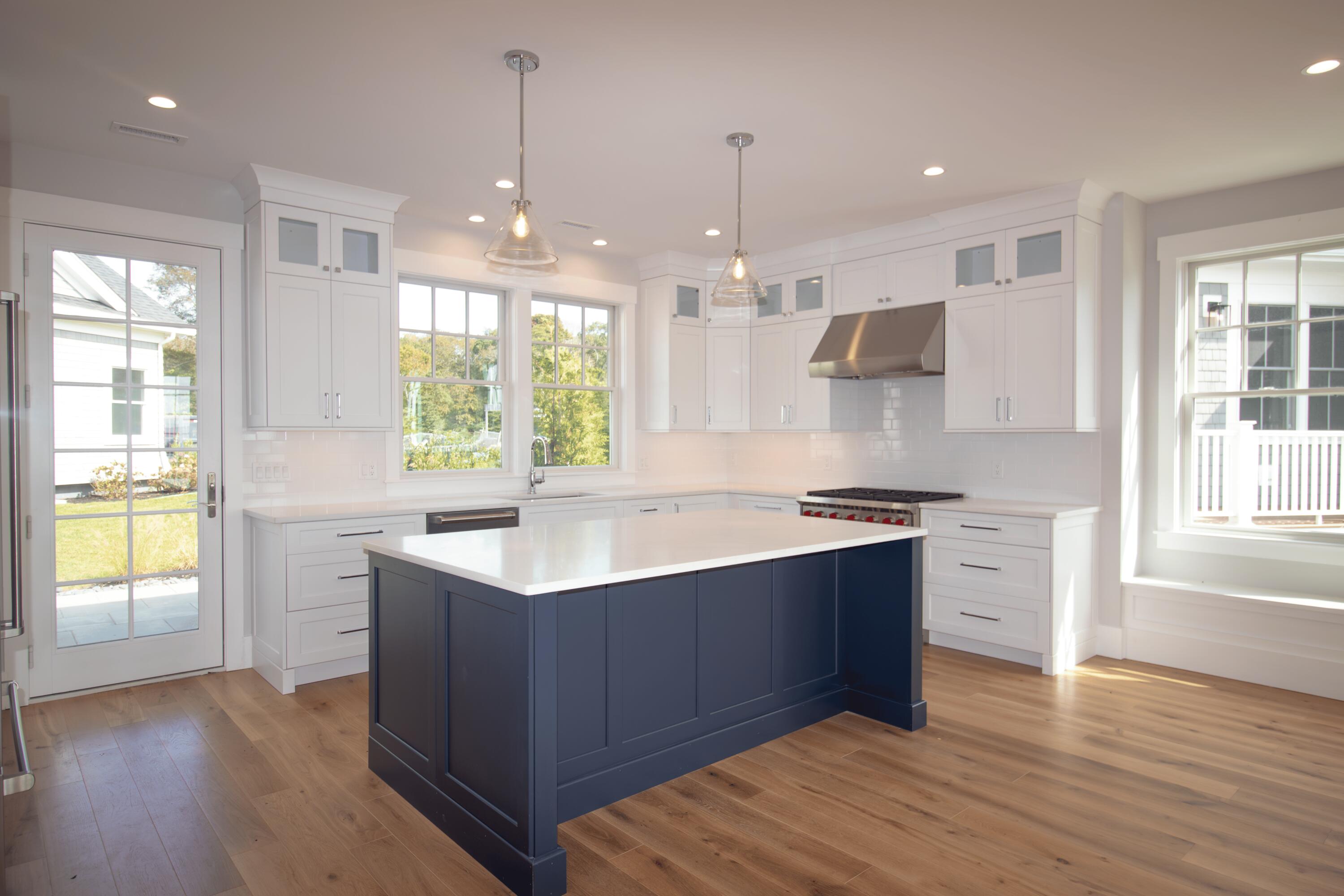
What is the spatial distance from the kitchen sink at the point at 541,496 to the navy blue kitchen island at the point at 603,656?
152cm

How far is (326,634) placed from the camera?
160 inches

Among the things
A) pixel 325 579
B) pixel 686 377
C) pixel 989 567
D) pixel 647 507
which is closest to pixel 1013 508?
pixel 989 567

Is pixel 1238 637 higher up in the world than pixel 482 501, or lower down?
lower down

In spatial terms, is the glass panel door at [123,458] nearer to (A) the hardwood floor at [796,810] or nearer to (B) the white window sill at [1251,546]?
(A) the hardwood floor at [796,810]

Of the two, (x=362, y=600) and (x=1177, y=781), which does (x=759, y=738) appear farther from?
(x=362, y=600)

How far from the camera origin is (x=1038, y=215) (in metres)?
4.41

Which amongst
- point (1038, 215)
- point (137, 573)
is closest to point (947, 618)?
point (1038, 215)

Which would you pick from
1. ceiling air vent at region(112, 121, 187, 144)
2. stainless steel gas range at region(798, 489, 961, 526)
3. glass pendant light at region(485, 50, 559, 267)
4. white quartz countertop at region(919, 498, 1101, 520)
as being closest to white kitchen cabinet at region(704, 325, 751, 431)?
stainless steel gas range at region(798, 489, 961, 526)

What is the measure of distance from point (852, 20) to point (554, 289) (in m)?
3.40

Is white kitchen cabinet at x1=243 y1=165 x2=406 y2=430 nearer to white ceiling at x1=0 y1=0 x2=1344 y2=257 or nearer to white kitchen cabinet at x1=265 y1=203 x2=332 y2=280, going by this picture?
white kitchen cabinet at x1=265 y1=203 x2=332 y2=280

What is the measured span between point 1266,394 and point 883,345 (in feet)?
6.89

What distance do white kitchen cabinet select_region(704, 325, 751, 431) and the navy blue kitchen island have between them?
256 centimetres

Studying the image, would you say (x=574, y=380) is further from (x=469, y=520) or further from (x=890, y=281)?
(x=890, y=281)

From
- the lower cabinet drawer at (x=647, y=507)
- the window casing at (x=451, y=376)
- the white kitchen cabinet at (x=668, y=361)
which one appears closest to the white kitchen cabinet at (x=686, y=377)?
the white kitchen cabinet at (x=668, y=361)
